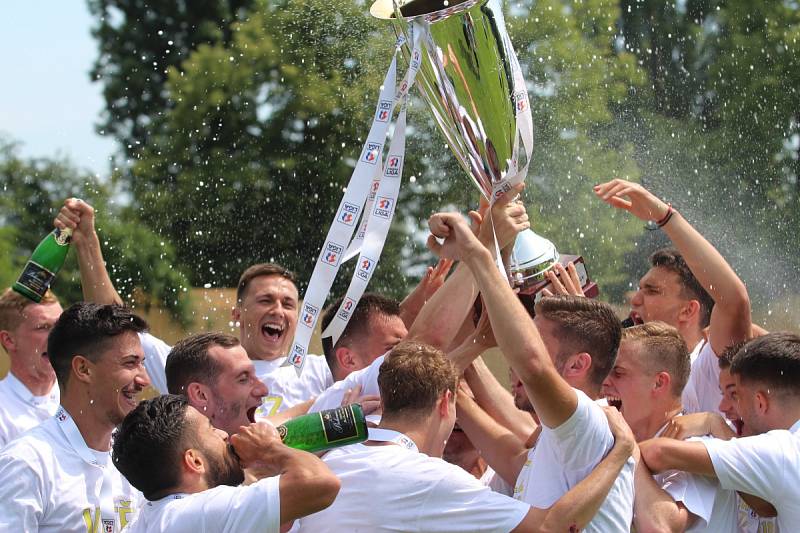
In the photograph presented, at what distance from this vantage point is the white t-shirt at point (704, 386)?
509cm

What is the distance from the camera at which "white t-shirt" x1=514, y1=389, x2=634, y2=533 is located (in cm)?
349

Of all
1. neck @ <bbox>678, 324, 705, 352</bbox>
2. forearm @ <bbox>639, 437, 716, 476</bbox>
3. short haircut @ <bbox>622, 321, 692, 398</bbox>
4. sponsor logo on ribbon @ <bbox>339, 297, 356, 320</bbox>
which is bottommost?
neck @ <bbox>678, 324, 705, 352</bbox>

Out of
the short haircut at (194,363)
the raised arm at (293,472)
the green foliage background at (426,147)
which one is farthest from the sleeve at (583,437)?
the green foliage background at (426,147)

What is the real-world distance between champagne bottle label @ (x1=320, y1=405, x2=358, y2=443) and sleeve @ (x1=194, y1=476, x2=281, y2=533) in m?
0.23

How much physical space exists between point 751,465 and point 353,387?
151 centimetres

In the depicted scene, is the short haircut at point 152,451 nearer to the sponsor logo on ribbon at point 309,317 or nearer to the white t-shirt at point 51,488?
the white t-shirt at point 51,488

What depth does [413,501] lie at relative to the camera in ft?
11.4

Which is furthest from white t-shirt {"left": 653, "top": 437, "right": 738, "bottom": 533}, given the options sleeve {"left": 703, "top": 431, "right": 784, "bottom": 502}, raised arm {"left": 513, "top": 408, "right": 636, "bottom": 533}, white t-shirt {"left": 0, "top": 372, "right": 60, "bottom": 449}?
white t-shirt {"left": 0, "top": 372, "right": 60, "bottom": 449}

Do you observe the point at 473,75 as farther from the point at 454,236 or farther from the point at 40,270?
the point at 40,270

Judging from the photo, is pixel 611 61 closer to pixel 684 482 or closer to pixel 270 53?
pixel 270 53

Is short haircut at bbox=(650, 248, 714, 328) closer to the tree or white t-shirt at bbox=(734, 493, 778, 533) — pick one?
Result: white t-shirt at bbox=(734, 493, 778, 533)

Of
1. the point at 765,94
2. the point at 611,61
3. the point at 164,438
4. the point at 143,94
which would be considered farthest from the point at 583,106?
the point at 164,438

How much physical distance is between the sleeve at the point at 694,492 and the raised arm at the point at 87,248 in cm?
254

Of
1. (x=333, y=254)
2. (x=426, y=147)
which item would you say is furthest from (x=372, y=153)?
(x=426, y=147)
